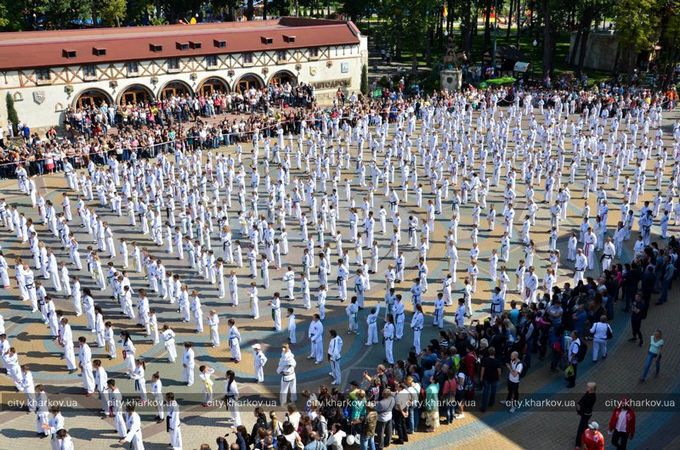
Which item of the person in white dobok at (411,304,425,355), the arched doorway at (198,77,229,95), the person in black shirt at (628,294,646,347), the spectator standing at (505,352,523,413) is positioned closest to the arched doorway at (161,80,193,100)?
the arched doorway at (198,77,229,95)

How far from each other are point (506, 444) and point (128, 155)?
92.1 feet

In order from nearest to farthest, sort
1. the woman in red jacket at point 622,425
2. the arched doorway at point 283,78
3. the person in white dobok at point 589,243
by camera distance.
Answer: the woman in red jacket at point 622,425 < the person in white dobok at point 589,243 < the arched doorway at point 283,78

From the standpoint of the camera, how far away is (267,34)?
167 feet

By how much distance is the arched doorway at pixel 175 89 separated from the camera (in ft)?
155

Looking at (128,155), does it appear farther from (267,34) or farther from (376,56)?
(376,56)

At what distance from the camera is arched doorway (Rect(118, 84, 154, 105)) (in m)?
45.8

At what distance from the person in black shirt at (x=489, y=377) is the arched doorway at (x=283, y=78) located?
1549 inches

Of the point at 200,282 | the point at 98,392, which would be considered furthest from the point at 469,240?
the point at 98,392

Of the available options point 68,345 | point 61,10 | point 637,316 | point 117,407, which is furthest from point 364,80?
point 117,407

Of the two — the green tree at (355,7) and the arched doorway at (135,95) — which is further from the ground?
the green tree at (355,7)

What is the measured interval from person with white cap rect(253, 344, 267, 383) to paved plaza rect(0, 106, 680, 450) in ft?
0.75

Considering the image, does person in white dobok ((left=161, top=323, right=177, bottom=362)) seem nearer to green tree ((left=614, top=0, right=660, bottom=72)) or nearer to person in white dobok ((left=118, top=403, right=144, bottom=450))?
person in white dobok ((left=118, top=403, right=144, bottom=450))

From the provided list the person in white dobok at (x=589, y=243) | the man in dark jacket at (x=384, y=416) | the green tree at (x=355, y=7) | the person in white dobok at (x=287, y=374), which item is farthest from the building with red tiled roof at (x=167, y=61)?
the man in dark jacket at (x=384, y=416)

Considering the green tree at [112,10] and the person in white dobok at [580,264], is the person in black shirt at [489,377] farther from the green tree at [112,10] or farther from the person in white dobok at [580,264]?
the green tree at [112,10]
